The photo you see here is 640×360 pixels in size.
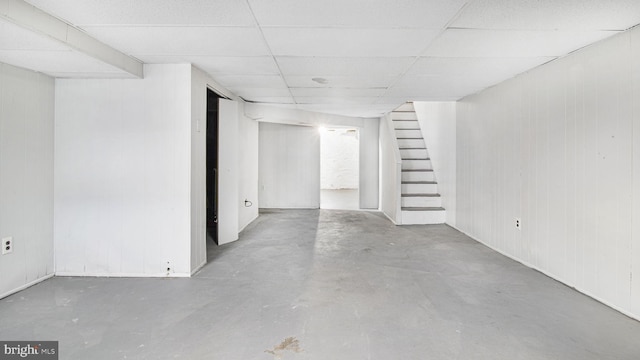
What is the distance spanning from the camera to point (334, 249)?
390 centimetres

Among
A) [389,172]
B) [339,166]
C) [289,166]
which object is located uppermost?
[339,166]

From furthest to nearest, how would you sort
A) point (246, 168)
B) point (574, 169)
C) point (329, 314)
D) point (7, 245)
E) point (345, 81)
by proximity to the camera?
point (246, 168)
point (345, 81)
point (574, 169)
point (7, 245)
point (329, 314)

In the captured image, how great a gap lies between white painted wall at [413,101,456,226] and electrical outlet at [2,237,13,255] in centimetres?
537

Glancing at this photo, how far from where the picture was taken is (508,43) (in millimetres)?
2410

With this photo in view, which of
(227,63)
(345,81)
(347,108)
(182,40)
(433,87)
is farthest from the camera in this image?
(347,108)

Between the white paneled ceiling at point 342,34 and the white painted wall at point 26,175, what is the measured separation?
229mm

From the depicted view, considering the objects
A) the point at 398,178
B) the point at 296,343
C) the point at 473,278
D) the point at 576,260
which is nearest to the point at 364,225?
the point at 398,178

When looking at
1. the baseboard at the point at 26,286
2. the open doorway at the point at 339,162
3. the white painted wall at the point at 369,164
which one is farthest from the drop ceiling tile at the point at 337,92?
the open doorway at the point at 339,162

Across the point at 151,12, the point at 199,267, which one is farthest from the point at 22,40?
the point at 199,267

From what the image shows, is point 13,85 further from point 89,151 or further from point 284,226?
point 284,226

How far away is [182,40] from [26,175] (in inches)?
73.0

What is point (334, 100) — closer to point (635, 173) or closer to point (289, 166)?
point (289, 166)

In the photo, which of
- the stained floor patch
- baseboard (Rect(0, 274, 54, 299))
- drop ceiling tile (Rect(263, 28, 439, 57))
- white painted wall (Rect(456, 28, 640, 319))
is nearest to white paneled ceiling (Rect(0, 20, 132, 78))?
drop ceiling tile (Rect(263, 28, 439, 57))

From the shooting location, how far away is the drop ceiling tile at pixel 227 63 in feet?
9.14
